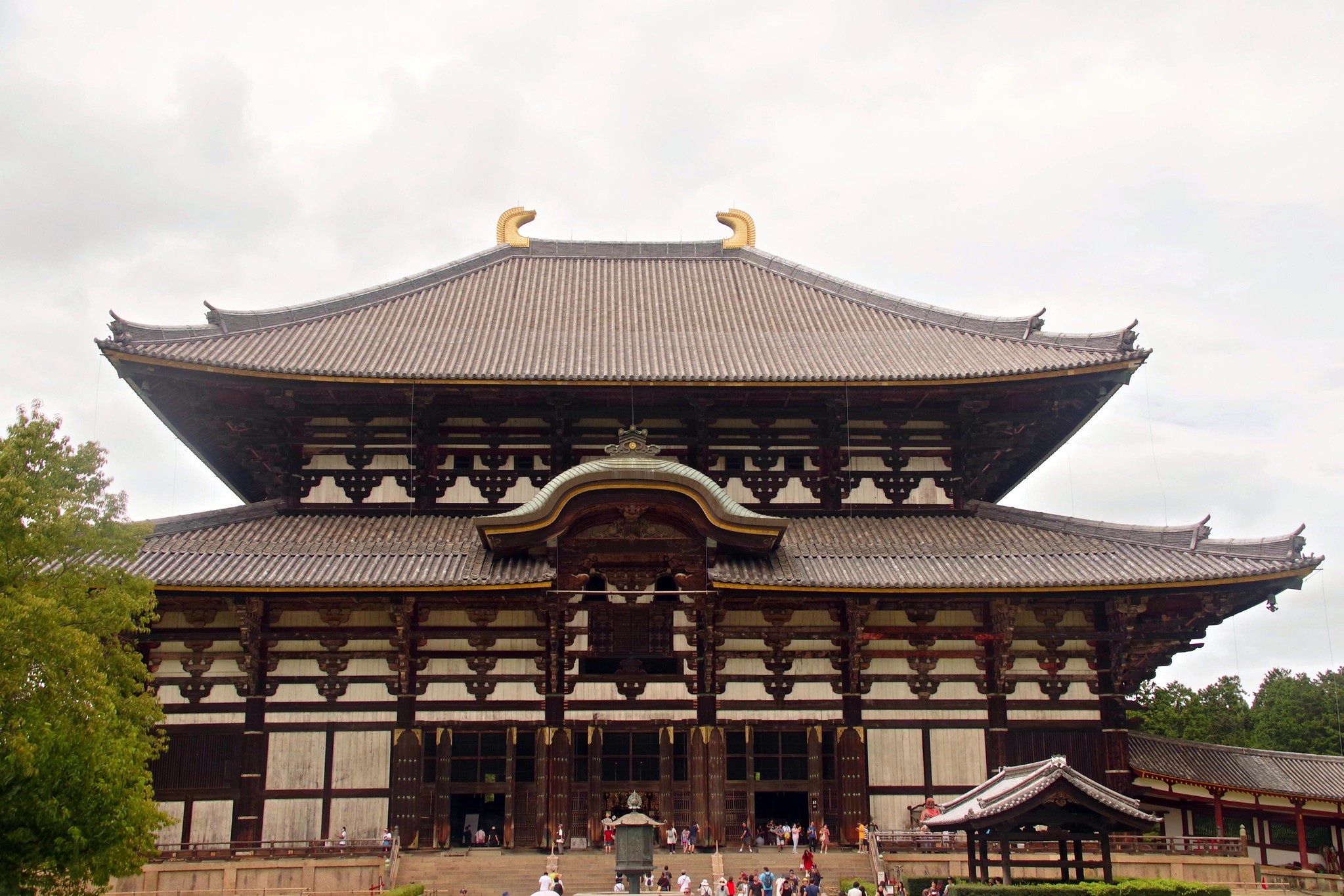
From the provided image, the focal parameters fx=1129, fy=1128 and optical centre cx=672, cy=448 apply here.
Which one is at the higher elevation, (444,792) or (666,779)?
(666,779)

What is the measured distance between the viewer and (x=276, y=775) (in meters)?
25.1

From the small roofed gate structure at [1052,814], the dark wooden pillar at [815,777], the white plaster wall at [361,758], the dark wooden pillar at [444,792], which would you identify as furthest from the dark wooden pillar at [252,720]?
the small roofed gate structure at [1052,814]

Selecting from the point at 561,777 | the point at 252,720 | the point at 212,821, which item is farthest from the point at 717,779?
the point at 212,821

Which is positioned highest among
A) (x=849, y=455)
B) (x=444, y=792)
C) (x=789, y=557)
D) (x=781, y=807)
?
(x=849, y=455)

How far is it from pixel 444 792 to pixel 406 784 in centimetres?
84

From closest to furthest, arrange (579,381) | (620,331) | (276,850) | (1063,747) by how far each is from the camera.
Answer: (276,850)
(1063,747)
(579,381)
(620,331)

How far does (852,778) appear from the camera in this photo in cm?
2547

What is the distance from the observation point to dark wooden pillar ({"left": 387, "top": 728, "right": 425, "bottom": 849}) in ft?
81.0

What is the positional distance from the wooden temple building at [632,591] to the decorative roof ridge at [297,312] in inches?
6.8

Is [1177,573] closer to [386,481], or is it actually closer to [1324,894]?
[1324,894]

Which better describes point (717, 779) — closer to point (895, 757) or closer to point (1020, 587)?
point (895, 757)

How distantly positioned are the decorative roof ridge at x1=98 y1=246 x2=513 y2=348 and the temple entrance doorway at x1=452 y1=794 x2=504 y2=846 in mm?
13297

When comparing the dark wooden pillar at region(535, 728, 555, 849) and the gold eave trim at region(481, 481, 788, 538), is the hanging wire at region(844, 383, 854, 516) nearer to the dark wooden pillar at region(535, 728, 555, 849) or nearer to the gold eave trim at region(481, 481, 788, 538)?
the gold eave trim at region(481, 481, 788, 538)

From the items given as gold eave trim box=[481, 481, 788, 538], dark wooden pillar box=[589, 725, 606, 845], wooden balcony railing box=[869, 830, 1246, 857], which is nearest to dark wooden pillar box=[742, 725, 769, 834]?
wooden balcony railing box=[869, 830, 1246, 857]
